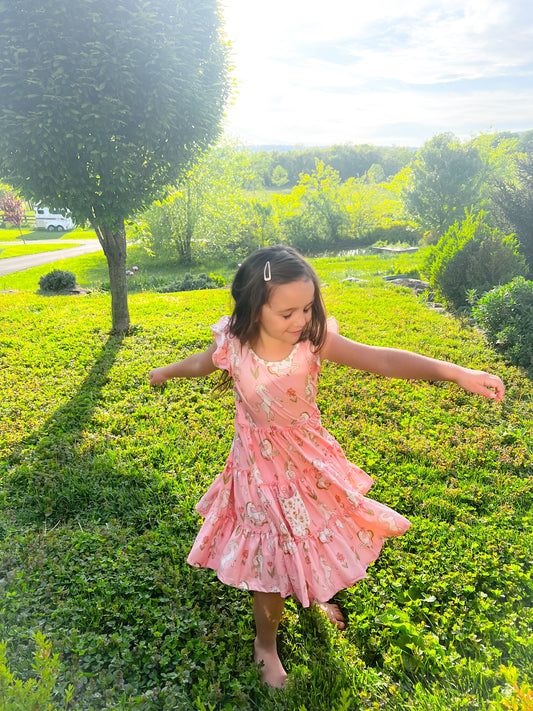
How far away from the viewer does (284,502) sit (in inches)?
87.6

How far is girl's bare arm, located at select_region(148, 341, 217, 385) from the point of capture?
2521 millimetres

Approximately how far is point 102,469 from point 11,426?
152 centimetres

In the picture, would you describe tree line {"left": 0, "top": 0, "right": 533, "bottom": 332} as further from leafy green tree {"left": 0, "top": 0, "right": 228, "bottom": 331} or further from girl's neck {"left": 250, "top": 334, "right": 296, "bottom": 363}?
girl's neck {"left": 250, "top": 334, "right": 296, "bottom": 363}

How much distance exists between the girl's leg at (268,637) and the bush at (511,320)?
5.31 meters

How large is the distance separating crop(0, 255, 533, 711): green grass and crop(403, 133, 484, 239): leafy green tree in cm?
2197

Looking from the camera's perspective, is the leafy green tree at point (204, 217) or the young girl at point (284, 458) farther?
the leafy green tree at point (204, 217)

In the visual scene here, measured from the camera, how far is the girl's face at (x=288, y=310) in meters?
2.09

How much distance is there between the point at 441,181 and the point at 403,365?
2738 centimetres

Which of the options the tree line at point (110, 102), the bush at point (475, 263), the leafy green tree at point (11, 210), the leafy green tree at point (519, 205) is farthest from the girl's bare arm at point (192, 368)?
the leafy green tree at point (11, 210)

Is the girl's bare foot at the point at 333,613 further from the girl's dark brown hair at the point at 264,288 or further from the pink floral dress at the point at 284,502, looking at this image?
the girl's dark brown hair at the point at 264,288

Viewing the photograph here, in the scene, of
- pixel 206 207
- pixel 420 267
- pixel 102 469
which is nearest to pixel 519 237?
pixel 420 267

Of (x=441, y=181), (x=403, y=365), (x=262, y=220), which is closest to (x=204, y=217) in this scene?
(x=262, y=220)

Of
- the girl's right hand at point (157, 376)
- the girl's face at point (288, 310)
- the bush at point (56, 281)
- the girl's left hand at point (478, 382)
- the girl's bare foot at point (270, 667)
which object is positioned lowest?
the bush at point (56, 281)

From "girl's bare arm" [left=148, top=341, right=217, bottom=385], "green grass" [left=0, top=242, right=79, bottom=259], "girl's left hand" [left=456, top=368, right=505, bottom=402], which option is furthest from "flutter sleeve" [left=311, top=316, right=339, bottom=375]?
"green grass" [left=0, top=242, right=79, bottom=259]
